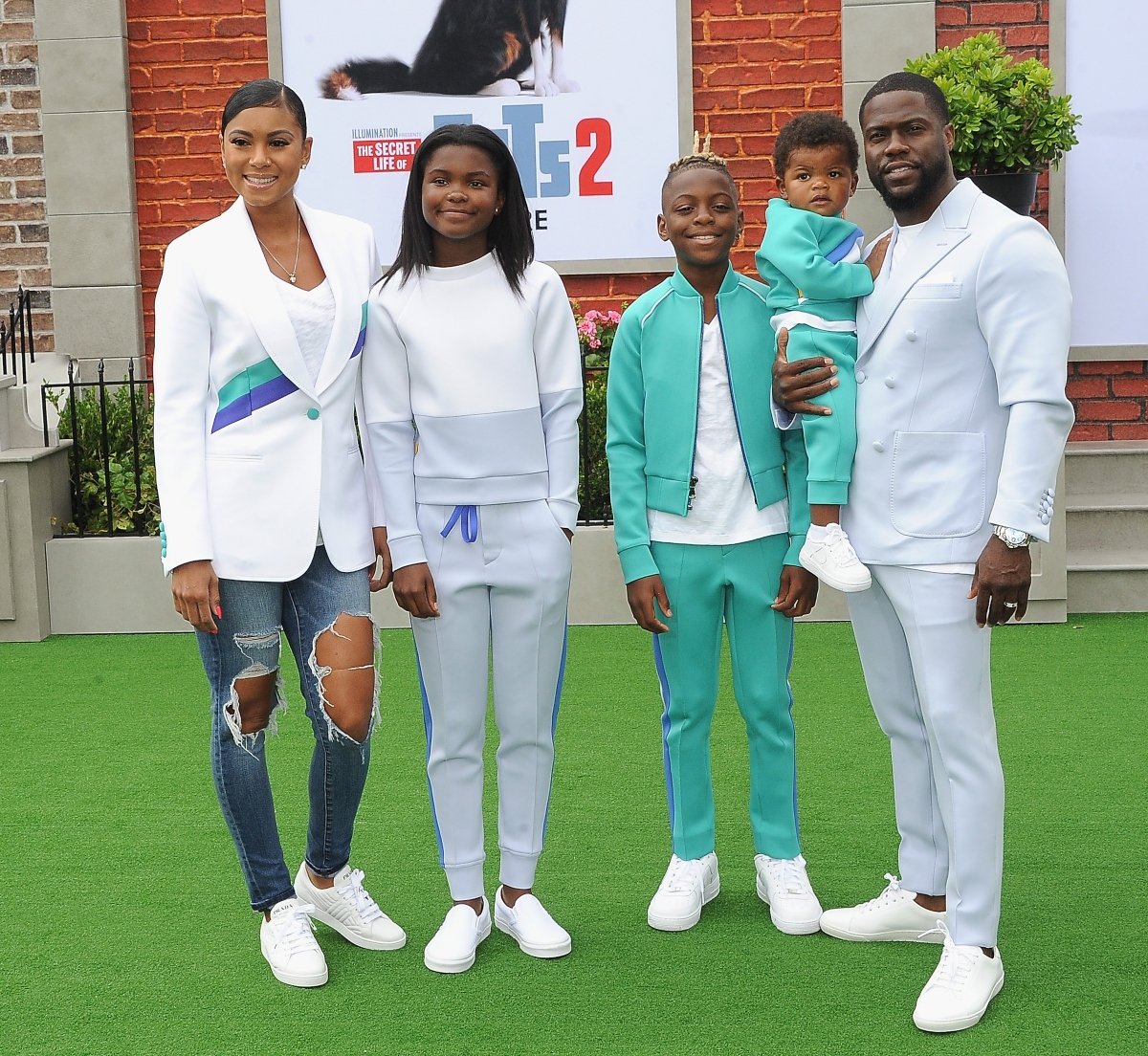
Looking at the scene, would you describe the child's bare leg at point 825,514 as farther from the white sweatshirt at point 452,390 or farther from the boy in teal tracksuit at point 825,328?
the white sweatshirt at point 452,390

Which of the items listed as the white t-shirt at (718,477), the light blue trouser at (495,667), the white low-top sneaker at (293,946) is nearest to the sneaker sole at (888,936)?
the light blue trouser at (495,667)

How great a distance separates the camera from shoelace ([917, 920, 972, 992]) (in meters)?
3.06

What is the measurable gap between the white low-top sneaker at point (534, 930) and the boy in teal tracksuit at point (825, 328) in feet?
3.46

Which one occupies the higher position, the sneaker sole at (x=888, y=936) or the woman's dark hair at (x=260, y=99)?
the woman's dark hair at (x=260, y=99)

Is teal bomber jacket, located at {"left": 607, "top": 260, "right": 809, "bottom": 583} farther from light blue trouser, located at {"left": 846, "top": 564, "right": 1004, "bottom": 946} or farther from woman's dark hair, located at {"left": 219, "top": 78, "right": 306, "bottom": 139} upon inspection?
woman's dark hair, located at {"left": 219, "top": 78, "right": 306, "bottom": 139}

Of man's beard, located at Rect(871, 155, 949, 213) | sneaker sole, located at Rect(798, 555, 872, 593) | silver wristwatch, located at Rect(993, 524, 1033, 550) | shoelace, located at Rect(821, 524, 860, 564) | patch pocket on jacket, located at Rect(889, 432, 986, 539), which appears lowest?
sneaker sole, located at Rect(798, 555, 872, 593)

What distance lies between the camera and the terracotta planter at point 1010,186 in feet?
23.1

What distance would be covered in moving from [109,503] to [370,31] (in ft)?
10.4

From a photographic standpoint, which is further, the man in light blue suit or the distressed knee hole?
the distressed knee hole

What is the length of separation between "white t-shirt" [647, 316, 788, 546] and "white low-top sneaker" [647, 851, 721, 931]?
32.7 inches

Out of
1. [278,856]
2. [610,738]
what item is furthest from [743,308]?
[610,738]

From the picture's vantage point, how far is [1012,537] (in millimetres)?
2895

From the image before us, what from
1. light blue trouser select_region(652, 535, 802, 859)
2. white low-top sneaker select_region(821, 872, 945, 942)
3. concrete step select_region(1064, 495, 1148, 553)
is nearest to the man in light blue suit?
white low-top sneaker select_region(821, 872, 945, 942)

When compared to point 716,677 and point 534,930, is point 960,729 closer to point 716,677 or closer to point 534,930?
point 716,677
